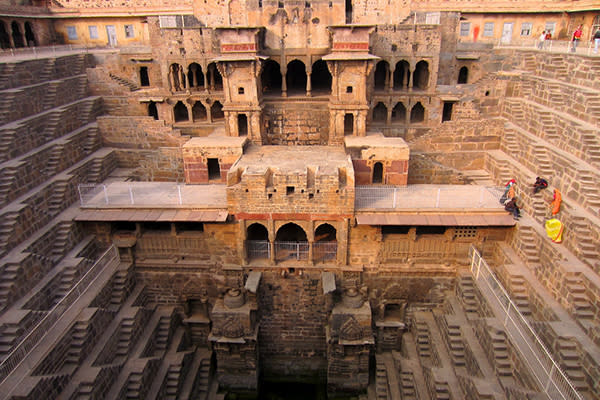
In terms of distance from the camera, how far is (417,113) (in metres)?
26.3

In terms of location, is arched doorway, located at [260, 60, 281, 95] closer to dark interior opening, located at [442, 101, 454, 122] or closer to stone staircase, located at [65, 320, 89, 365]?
dark interior opening, located at [442, 101, 454, 122]

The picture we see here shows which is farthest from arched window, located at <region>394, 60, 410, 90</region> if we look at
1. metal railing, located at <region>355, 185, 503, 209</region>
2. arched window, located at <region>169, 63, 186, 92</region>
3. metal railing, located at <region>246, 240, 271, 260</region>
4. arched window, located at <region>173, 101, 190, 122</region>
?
metal railing, located at <region>246, 240, 271, 260</region>

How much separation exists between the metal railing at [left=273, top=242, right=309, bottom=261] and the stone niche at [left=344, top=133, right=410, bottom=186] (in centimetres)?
395

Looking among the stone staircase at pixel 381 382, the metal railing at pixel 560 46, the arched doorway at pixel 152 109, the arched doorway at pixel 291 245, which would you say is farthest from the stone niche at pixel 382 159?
the arched doorway at pixel 152 109

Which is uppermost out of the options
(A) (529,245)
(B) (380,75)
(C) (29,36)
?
(C) (29,36)

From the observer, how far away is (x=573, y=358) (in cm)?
1150

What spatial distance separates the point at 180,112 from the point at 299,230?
12.8m

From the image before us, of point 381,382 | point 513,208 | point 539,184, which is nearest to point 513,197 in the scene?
point 513,208

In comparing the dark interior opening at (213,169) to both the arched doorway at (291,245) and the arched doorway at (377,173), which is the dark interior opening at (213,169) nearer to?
the arched doorway at (291,245)

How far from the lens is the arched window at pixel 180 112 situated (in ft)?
88.3

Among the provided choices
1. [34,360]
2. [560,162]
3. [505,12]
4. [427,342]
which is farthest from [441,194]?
[505,12]

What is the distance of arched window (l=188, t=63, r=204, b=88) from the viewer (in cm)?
2589

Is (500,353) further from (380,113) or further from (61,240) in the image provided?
(380,113)

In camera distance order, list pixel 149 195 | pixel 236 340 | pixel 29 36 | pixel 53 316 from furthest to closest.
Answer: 1. pixel 29 36
2. pixel 149 195
3. pixel 236 340
4. pixel 53 316
